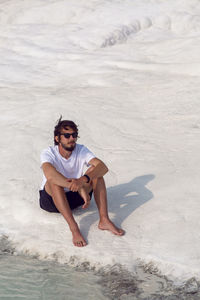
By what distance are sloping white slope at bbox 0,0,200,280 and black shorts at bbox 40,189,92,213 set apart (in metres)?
0.11

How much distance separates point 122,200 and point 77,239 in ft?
3.02

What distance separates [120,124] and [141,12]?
5.86 metres

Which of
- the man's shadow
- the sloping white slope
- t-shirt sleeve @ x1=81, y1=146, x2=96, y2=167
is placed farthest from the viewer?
the man's shadow

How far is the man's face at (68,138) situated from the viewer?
451cm

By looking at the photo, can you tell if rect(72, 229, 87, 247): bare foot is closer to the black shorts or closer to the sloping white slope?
the sloping white slope

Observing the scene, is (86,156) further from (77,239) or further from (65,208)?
(77,239)

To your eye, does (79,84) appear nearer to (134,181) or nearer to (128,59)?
(128,59)

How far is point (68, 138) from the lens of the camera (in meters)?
4.52

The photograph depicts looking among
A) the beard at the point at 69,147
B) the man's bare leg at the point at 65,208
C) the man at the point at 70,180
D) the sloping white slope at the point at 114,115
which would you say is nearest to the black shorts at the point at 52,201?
the man at the point at 70,180

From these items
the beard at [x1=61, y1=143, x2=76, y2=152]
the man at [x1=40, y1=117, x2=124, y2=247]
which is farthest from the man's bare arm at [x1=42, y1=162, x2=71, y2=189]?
the beard at [x1=61, y1=143, x2=76, y2=152]

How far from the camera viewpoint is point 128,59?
10.1 meters

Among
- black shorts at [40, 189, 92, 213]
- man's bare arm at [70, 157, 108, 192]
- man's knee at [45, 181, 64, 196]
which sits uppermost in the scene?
man's bare arm at [70, 157, 108, 192]

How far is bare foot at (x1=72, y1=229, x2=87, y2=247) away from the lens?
4.33m

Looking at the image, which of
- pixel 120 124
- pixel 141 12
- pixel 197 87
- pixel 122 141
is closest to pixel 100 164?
pixel 122 141
